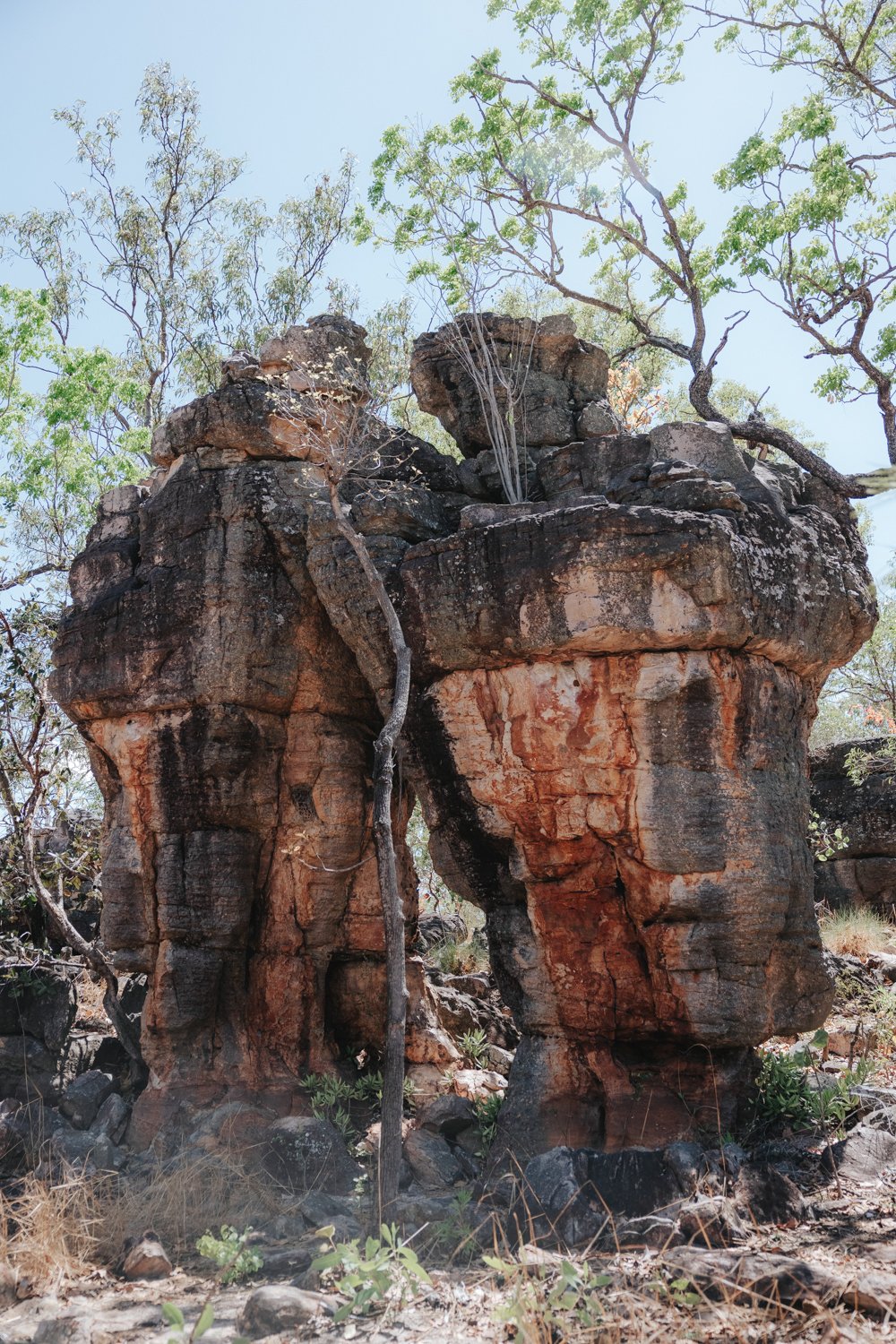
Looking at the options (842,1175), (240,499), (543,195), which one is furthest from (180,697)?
(543,195)

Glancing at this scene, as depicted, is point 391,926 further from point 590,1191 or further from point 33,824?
point 33,824

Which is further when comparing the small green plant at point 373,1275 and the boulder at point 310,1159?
the boulder at point 310,1159

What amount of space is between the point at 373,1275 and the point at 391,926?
2.26 metres

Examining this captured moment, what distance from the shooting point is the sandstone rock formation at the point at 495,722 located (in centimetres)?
780

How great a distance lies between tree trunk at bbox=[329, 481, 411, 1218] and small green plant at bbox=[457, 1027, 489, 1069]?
338 centimetres

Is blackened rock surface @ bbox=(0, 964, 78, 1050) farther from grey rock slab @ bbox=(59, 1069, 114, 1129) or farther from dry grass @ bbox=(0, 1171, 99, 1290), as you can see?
dry grass @ bbox=(0, 1171, 99, 1290)

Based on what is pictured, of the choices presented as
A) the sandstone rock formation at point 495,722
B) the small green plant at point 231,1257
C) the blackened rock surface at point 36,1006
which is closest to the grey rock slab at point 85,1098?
the sandstone rock formation at point 495,722

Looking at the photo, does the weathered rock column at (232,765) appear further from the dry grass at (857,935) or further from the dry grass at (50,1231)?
the dry grass at (857,935)

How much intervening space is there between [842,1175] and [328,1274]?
3.08 metres

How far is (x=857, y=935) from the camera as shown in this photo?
487 inches

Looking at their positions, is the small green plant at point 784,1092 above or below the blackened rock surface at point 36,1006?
below

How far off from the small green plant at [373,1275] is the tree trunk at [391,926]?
2.44ft

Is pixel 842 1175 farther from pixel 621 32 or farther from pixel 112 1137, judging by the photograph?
pixel 621 32

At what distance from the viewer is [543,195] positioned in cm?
1597
